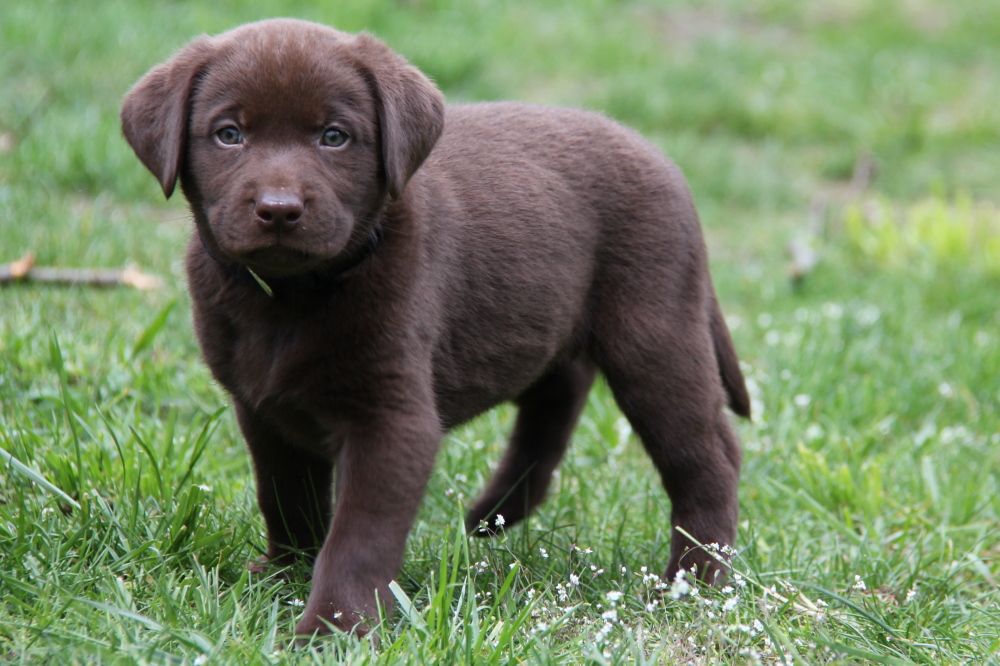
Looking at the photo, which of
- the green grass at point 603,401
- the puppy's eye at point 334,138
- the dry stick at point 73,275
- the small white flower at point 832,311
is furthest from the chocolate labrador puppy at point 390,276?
the small white flower at point 832,311

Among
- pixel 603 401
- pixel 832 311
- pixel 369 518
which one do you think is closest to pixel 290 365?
pixel 369 518

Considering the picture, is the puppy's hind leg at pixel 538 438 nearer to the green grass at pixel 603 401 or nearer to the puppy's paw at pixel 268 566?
the green grass at pixel 603 401

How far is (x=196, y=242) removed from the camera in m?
2.85

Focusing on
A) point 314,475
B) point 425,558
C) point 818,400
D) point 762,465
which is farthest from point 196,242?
point 818,400

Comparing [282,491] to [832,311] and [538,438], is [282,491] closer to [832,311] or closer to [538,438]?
[538,438]

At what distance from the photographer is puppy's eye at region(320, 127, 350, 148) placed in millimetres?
2561

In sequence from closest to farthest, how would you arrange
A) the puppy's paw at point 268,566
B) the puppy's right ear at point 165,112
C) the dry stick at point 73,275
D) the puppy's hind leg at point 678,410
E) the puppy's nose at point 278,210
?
the puppy's nose at point 278,210
the puppy's right ear at point 165,112
the puppy's paw at point 268,566
the puppy's hind leg at point 678,410
the dry stick at point 73,275

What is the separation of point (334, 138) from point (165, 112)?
40 centimetres

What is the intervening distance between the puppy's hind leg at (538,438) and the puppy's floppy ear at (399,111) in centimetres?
117

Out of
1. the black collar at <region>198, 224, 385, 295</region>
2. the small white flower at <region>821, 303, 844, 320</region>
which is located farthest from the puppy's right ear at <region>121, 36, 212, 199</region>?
the small white flower at <region>821, 303, 844, 320</region>

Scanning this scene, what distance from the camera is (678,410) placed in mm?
3268

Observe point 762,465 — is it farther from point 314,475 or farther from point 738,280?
point 738,280

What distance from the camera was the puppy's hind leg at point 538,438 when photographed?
12.0ft

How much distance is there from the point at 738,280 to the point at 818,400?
5.74ft
